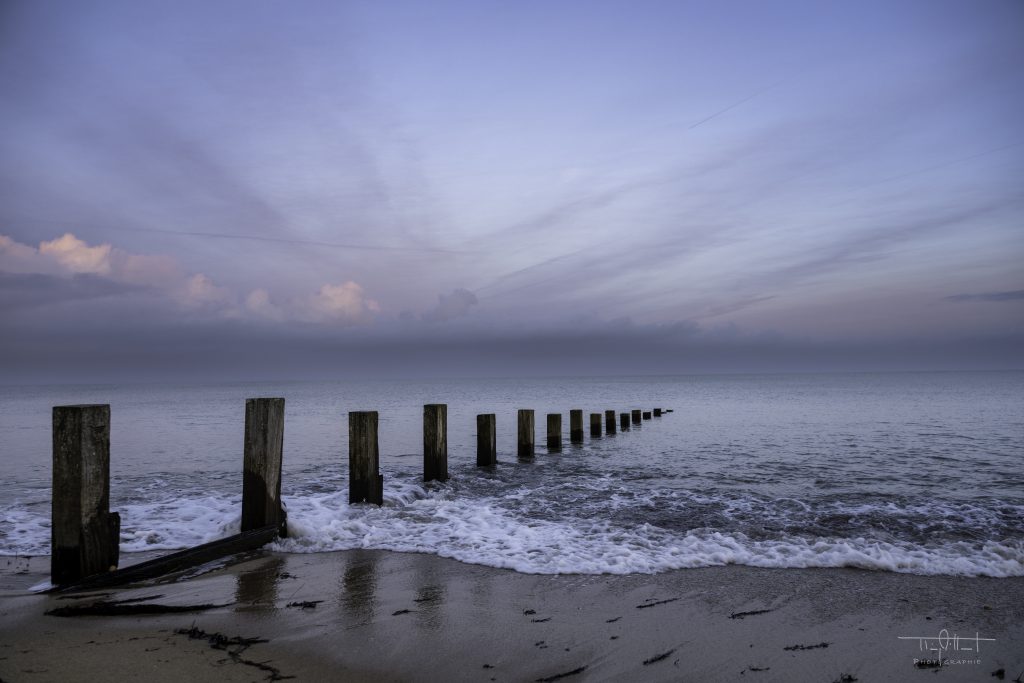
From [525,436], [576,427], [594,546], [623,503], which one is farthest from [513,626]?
[576,427]

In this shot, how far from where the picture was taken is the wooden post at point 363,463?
29.4 feet

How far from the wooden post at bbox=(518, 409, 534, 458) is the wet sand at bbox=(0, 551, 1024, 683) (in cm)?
938

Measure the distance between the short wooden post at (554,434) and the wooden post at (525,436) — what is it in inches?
67.1

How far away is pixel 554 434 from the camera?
57.6 feet

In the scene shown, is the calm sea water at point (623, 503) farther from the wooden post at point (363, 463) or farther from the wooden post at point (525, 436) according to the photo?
the wooden post at point (525, 436)

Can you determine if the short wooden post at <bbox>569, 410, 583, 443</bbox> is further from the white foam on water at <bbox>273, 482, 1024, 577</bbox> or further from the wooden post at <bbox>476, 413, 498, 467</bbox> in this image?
the white foam on water at <bbox>273, 482, 1024, 577</bbox>

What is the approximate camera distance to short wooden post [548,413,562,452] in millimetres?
17317

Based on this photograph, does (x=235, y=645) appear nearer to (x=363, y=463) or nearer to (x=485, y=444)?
(x=363, y=463)

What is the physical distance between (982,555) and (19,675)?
8.64 meters

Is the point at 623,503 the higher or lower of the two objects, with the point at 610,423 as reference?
lower

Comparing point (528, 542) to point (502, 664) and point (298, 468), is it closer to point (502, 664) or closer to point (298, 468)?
point (502, 664)

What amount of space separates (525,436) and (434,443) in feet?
15.3

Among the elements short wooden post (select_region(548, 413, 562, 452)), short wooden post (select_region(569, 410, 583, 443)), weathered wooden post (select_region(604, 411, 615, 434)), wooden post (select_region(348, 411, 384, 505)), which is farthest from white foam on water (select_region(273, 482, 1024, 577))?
weathered wooden post (select_region(604, 411, 615, 434))

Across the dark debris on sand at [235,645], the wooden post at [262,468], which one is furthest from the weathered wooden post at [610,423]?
the dark debris on sand at [235,645]
